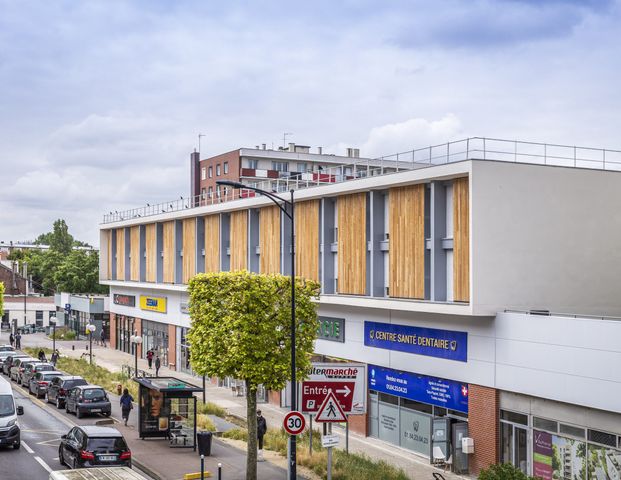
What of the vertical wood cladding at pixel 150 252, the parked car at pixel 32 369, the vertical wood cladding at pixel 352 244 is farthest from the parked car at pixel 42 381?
the vertical wood cladding at pixel 352 244

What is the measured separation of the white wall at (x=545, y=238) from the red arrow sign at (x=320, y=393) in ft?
26.1

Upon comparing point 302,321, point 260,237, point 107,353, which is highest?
point 260,237

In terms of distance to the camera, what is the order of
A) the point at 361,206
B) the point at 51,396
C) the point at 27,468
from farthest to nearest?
the point at 51,396
the point at 361,206
the point at 27,468

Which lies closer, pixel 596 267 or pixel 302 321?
pixel 302 321

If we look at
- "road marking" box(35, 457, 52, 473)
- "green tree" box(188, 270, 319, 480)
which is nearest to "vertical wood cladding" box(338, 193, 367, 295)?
"green tree" box(188, 270, 319, 480)

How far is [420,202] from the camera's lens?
31.0m

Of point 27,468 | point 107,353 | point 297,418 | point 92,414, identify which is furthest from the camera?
point 107,353

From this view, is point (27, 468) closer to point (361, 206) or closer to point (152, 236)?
point (361, 206)

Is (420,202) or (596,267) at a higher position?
(420,202)

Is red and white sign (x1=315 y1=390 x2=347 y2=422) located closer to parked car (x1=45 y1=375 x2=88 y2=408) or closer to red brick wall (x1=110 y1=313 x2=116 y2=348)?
parked car (x1=45 y1=375 x2=88 y2=408)

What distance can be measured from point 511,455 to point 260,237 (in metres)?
20.6

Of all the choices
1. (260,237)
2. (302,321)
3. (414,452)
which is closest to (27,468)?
(302,321)

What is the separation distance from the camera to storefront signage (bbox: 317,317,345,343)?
37150 millimetres

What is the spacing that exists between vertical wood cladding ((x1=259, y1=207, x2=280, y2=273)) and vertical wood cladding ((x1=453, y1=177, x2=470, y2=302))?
14.5m
